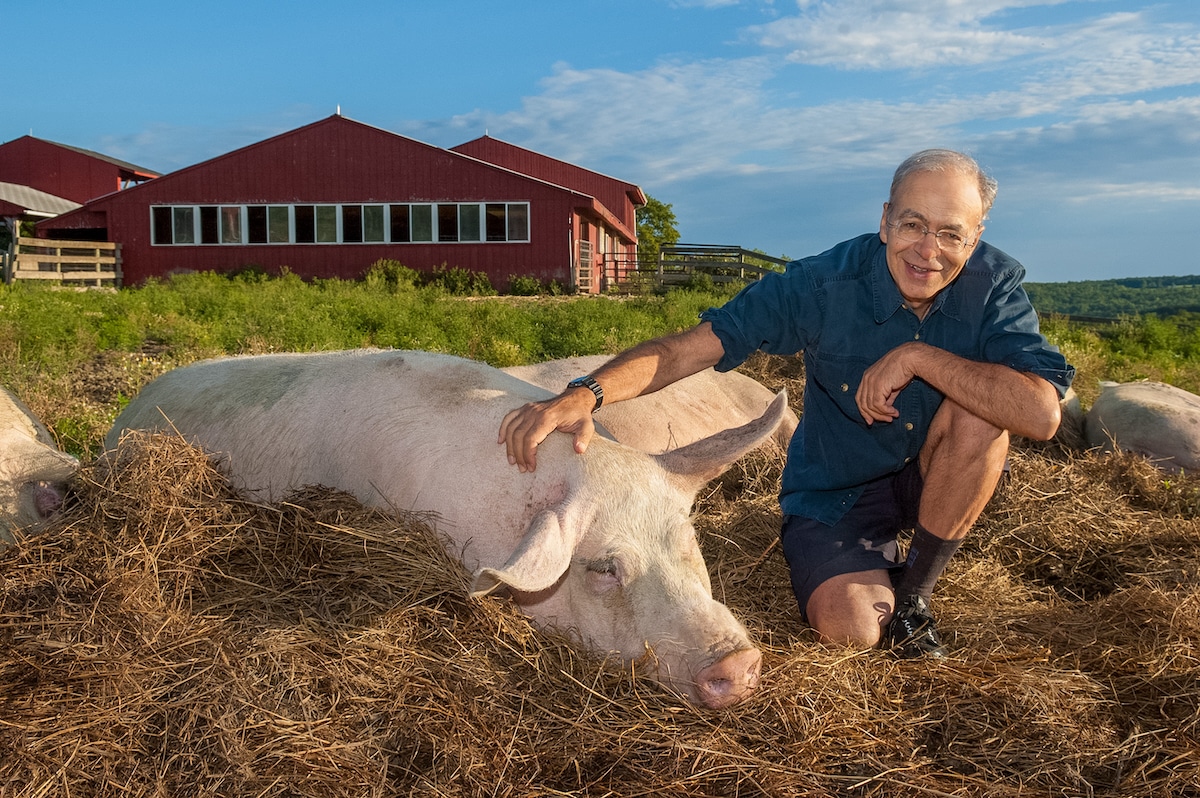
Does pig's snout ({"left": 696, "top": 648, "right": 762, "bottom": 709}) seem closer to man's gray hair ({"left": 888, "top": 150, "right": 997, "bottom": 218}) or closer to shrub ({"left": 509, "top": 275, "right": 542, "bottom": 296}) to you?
man's gray hair ({"left": 888, "top": 150, "right": 997, "bottom": 218})

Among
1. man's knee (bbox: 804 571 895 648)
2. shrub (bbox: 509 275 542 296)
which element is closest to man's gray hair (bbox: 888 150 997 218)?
man's knee (bbox: 804 571 895 648)

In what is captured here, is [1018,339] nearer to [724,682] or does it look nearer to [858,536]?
[858,536]

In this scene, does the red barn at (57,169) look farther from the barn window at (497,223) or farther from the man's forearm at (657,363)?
the man's forearm at (657,363)

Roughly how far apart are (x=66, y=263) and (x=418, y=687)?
28025 mm

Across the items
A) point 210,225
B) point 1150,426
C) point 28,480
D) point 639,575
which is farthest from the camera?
point 210,225

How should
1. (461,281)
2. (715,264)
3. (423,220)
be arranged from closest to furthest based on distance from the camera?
(461,281)
(423,220)
(715,264)

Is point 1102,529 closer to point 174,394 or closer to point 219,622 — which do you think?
point 219,622

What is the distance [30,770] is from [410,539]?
50.4 inches

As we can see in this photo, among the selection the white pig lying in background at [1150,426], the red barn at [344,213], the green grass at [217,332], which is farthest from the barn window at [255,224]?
the white pig lying in background at [1150,426]

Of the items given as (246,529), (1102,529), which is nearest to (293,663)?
(246,529)

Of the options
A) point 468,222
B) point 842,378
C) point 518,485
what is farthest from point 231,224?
point 518,485

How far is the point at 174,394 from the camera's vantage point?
498cm

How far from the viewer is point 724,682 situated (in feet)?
9.78

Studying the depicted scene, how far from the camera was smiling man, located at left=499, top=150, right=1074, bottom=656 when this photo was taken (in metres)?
3.65
